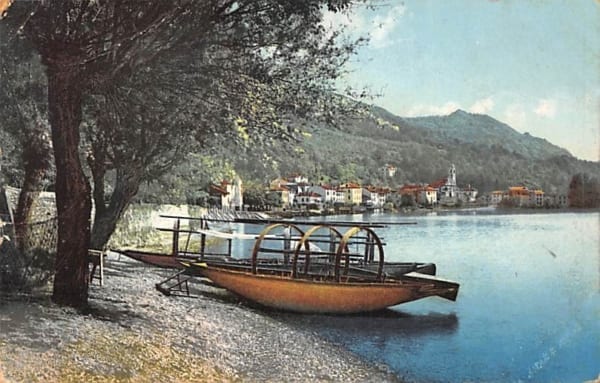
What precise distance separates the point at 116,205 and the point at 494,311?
105 cm

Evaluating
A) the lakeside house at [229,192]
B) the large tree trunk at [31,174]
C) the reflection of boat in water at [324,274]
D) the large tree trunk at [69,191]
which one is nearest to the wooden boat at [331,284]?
the reflection of boat in water at [324,274]

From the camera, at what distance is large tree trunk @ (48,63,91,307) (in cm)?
201

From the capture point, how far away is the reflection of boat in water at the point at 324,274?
1.97 meters

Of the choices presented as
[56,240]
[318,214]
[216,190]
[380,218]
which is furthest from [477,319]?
[56,240]

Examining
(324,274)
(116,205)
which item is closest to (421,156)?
(324,274)

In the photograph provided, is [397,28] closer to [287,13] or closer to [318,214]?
[287,13]

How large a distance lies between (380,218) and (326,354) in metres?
0.39

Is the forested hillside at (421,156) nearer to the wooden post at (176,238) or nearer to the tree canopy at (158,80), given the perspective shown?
the tree canopy at (158,80)

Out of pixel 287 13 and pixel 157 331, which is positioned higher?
pixel 287 13

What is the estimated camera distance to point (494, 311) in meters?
1.96

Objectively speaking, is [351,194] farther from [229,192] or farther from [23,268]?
[23,268]

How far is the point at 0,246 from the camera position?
2.07m

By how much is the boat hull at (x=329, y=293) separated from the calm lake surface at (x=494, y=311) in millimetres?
25

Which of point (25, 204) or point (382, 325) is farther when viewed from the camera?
point (25, 204)
